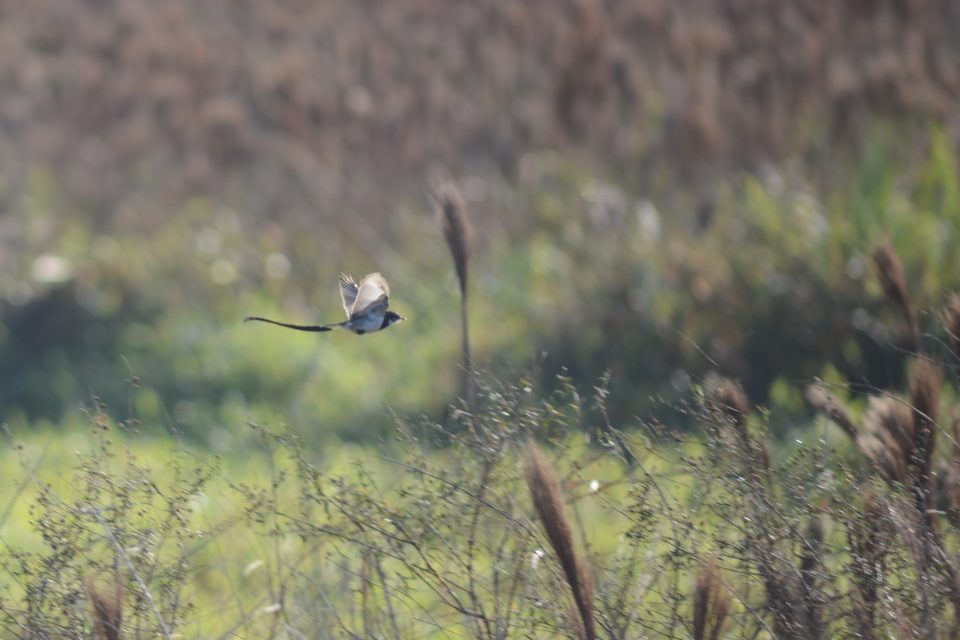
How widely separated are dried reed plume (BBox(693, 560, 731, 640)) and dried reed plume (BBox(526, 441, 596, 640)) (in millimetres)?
200

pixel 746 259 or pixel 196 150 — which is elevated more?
pixel 196 150

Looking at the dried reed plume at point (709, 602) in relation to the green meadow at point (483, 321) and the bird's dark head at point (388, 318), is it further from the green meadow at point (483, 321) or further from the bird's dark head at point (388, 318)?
the bird's dark head at point (388, 318)

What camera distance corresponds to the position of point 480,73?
449 inches

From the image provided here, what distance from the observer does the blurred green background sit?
255 inches

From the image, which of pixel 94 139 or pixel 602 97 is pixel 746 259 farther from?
pixel 94 139

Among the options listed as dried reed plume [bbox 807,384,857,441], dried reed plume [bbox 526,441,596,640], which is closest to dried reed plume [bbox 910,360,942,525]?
dried reed plume [bbox 807,384,857,441]

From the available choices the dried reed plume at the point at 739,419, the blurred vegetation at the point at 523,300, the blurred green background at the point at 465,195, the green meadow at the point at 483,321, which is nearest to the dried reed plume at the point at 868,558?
the green meadow at the point at 483,321

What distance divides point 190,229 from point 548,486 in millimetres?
7725

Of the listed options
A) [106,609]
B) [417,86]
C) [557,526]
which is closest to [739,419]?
[557,526]

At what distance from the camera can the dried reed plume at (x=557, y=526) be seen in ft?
7.52

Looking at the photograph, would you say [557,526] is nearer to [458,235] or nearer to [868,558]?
[868,558]

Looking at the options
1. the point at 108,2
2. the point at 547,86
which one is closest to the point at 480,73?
the point at 547,86

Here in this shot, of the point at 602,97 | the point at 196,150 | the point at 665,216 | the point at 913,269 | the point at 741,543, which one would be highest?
the point at 196,150

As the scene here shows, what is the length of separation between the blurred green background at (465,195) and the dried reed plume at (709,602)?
2516mm
